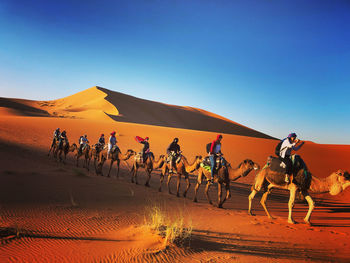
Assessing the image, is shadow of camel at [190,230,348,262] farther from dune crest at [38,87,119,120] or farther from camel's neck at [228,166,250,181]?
dune crest at [38,87,119,120]

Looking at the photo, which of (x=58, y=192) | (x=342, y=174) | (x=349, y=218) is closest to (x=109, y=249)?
(x=58, y=192)

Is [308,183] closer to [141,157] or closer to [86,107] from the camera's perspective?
[141,157]

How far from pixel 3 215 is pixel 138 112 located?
256ft

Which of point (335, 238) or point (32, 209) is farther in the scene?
point (32, 209)

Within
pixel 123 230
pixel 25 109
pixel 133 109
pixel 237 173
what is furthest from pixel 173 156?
pixel 133 109

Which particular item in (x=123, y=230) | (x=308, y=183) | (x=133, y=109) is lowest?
(x=123, y=230)

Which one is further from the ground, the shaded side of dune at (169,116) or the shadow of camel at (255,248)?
the shaded side of dune at (169,116)

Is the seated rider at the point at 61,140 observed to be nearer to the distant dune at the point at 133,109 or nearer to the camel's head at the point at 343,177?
the camel's head at the point at 343,177

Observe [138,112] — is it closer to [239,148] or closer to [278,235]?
[239,148]

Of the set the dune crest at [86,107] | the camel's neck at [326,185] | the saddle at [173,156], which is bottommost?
the saddle at [173,156]

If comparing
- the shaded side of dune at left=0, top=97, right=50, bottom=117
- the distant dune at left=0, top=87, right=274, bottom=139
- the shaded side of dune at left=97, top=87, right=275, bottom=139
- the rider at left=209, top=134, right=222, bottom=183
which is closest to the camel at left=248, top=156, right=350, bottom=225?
the rider at left=209, top=134, right=222, bottom=183

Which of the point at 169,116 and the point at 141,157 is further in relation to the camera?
the point at 169,116

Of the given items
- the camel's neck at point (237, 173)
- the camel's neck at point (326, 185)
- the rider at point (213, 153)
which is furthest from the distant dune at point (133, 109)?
the camel's neck at point (326, 185)

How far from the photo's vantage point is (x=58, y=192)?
9.57 meters
